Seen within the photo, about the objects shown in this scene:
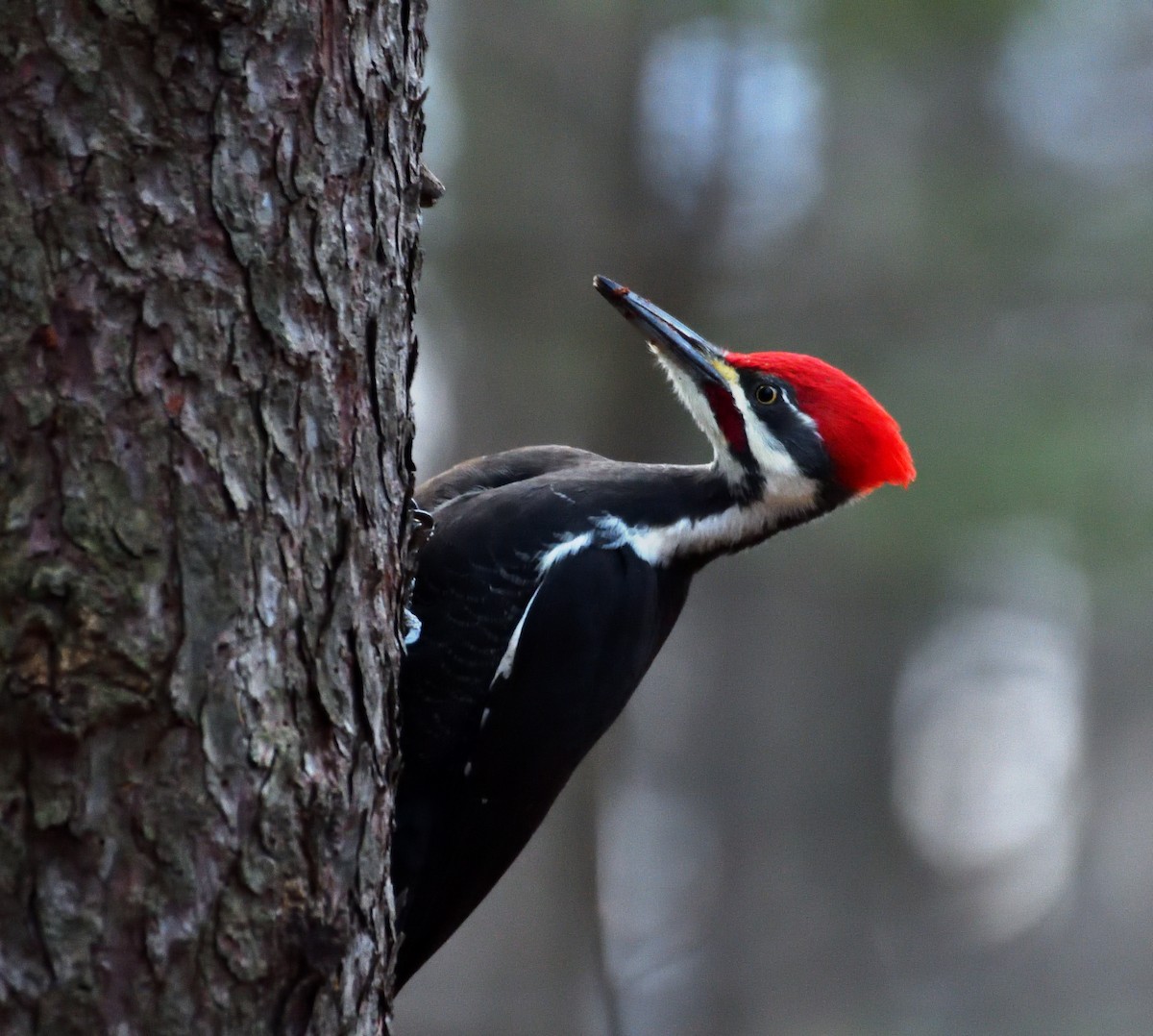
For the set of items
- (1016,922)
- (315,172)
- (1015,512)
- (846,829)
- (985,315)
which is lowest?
(1016,922)

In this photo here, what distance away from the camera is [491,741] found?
3152mm

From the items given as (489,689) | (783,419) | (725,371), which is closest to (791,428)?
(783,419)

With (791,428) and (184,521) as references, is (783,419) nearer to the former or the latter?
(791,428)

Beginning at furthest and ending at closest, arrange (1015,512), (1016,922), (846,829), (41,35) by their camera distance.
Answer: (1016,922), (846,829), (1015,512), (41,35)

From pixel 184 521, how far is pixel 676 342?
1790 millimetres

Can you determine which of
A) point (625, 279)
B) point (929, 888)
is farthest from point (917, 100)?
point (929, 888)

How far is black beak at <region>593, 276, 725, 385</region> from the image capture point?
3.40 meters

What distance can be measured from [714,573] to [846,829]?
258 cm

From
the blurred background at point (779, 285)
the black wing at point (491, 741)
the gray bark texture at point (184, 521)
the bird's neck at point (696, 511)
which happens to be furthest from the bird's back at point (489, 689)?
the blurred background at point (779, 285)

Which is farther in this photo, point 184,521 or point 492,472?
point 492,472

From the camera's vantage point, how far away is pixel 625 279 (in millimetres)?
6520

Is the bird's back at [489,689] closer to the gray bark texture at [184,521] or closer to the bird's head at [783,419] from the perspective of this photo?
the bird's head at [783,419]

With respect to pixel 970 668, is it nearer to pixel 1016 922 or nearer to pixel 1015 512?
pixel 1016 922

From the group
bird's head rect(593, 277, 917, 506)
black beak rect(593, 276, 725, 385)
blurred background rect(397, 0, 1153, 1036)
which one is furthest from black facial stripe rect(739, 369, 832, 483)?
blurred background rect(397, 0, 1153, 1036)
